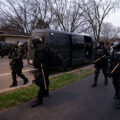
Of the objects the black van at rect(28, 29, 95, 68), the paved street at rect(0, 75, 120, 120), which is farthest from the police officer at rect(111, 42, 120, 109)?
the black van at rect(28, 29, 95, 68)

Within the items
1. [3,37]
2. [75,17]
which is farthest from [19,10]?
[75,17]

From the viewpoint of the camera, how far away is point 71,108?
3152mm

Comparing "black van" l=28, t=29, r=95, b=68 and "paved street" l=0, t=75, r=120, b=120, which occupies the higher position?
"black van" l=28, t=29, r=95, b=68

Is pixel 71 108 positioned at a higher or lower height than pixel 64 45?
lower

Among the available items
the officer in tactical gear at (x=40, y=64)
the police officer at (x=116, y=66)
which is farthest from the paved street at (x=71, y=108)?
the police officer at (x=116, y=66)

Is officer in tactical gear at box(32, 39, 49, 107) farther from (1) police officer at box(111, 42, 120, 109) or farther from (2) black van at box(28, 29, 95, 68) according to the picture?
(2) black van at box(28, 29, 95, 68)

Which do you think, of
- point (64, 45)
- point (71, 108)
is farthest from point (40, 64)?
point (64, 45)

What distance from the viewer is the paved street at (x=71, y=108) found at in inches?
109

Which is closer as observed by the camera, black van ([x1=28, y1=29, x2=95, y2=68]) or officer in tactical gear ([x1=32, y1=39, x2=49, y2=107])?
officer in tactical gear ([x1=32, y1=39, x2=49, y2=107])

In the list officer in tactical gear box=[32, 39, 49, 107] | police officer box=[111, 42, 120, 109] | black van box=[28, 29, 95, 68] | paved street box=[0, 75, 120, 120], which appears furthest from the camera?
black van box=[28, 29, 95, 68]

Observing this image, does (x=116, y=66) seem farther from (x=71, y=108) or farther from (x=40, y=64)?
(x=40, y=64)

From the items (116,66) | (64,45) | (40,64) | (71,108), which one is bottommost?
(71,108)

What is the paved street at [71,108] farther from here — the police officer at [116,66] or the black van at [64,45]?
the black van at [64,45]

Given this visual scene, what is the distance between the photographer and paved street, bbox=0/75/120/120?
109 inches
